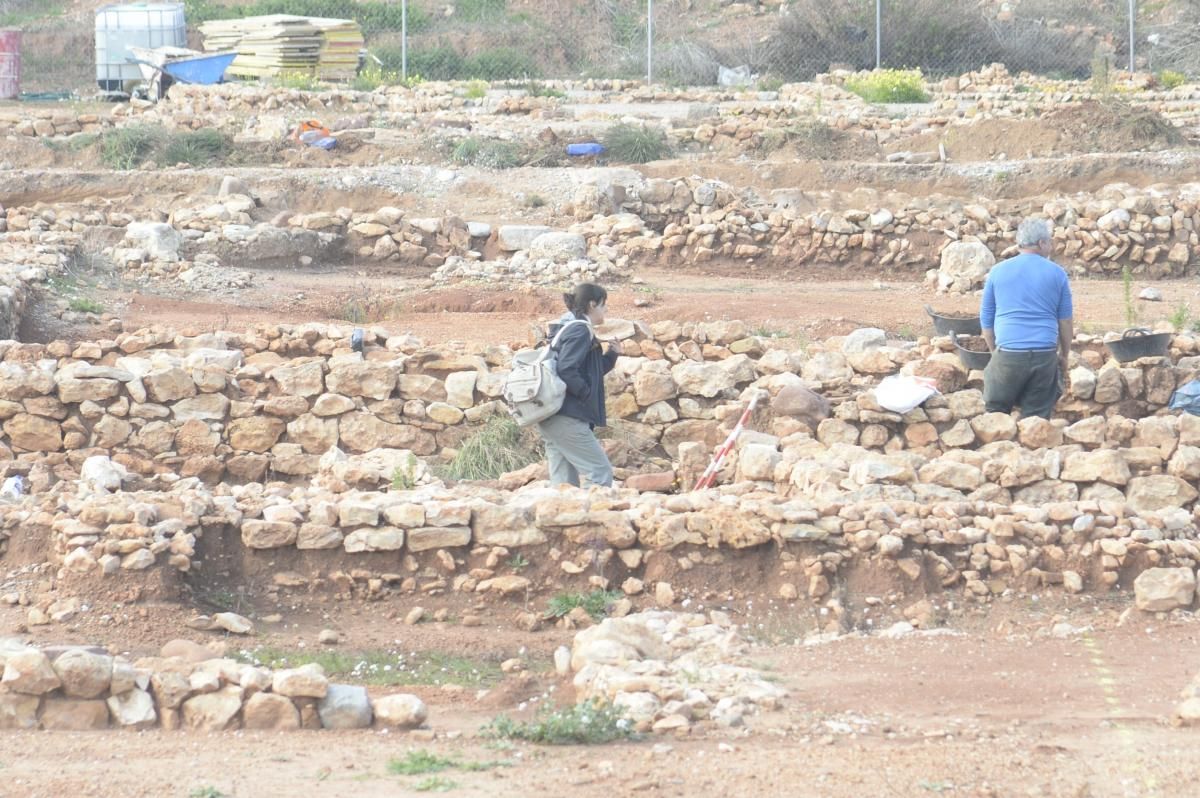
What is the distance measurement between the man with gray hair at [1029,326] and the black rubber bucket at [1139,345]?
116cm

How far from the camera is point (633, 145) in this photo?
21312 millimetres

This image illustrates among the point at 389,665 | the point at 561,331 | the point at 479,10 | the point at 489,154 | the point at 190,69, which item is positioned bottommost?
the point at 389,665

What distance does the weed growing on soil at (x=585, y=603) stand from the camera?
756cm

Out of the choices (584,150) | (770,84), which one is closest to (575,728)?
(584,150)

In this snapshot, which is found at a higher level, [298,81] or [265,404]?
[298,81]

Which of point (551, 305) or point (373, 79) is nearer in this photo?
point (551, 305)

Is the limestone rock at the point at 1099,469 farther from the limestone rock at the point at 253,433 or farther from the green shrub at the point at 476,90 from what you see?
the green shrub at the point at 476,90

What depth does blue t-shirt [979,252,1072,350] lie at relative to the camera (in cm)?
967

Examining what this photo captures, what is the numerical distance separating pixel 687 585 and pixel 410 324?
23.2ft

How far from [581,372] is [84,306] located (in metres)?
7.04

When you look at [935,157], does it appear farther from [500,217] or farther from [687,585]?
[687,585]

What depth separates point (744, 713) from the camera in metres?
5.76

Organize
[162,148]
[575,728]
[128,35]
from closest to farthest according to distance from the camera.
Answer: [575,728] → [162,148] → [128,35]

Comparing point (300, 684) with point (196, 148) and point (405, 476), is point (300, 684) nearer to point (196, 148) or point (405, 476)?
point (405, 476)
